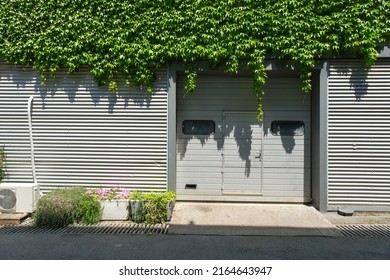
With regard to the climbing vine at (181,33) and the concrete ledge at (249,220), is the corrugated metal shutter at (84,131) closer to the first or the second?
the climbing vine at (181,33)

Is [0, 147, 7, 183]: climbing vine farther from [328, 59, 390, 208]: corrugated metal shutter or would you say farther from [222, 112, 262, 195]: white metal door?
[328, 59, 390, 208]: corrugated metal shutter

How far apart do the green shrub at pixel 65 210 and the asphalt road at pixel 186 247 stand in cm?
54

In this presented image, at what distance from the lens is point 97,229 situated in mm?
5848

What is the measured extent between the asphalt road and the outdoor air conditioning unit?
1.16 meters

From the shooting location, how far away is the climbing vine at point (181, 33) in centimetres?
658

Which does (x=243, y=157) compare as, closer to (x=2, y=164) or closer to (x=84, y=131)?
(x=84, y=131)

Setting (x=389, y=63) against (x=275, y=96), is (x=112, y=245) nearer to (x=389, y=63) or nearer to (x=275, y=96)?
A: (x=275, y=96)

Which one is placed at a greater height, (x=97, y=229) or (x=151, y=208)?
(x=151, y=208)

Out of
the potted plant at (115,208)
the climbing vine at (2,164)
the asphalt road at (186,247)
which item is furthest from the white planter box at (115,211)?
the climbing vine at (2,164)

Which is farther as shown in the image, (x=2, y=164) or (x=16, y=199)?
(x=2, y=164)

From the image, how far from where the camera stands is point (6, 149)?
7.49m

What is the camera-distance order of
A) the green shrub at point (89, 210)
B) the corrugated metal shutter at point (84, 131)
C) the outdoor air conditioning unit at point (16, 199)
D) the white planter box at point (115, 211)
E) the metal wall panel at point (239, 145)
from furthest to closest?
1. the metal wall panel at point (239, 145)
2. the corrugated metal shutter at point (84, 131)
3. the outdoor air conditioning unit at point (16, 199)
4. the white planter box at point (115, 211)
5. the green shrub at point (89, 210)

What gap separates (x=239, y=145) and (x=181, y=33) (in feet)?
10.2

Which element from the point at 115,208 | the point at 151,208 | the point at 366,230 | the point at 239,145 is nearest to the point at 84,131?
the point at 115,208
